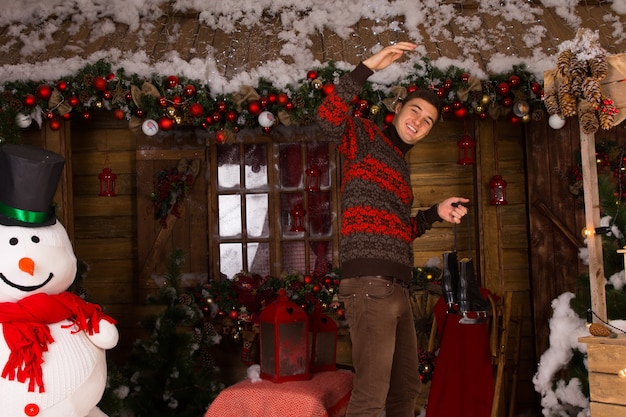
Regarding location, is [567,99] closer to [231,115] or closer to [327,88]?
[327,88]

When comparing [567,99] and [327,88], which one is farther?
[327,88]

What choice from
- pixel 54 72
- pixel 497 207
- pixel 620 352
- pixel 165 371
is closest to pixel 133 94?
pixel 54 72

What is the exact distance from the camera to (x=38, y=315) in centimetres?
270

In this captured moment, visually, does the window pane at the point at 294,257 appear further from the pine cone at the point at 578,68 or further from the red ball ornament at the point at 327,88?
the pine cone at the point at 578,68

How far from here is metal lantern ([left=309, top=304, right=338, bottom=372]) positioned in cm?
407

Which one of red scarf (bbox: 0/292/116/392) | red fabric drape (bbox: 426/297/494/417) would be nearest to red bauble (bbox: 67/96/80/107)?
red scarf (bbox: 0/292/116/392)

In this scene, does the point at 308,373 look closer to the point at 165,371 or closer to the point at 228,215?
the point at 165,371

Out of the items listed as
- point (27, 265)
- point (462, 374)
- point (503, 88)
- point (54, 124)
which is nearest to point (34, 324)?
point (27, 265)

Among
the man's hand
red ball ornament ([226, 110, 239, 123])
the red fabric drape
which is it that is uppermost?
red ball ornament ([226, 110, 239, 123])

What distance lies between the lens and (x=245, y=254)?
5.27 metres

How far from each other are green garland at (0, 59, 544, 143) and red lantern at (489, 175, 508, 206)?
533mm

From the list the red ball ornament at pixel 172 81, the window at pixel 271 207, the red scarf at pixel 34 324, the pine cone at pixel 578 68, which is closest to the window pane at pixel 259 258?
the window at pixel 271 207

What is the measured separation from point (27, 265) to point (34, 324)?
216 millimetres

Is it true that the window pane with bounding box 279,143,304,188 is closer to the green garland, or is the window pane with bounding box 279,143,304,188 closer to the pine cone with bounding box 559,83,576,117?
the green garland
